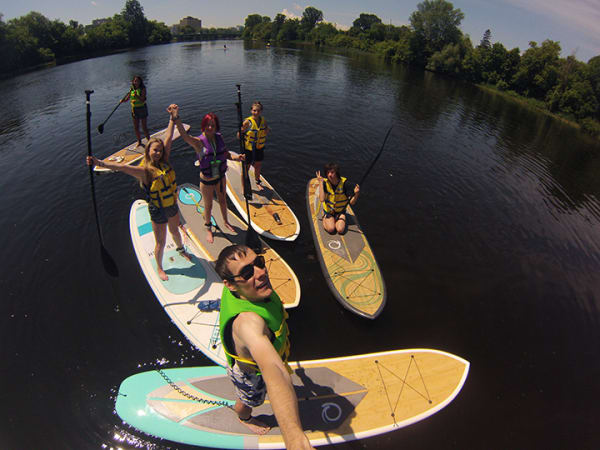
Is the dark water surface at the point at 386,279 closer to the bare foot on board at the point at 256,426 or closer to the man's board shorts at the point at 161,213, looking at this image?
the bare foot on board at the point at 256,426

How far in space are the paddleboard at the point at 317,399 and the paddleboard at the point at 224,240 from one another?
5.93ft

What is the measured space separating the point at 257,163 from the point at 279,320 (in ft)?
26.6

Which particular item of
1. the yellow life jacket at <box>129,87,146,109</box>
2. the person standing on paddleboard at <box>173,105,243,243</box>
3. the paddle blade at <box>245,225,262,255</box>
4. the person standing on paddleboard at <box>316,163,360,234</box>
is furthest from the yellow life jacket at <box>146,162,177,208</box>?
the yellow life jacket at <box>129,87,146,109</box>

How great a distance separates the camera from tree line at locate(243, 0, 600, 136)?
29.5m

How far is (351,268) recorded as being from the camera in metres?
7.32

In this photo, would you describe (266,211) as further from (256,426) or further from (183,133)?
(256,426)

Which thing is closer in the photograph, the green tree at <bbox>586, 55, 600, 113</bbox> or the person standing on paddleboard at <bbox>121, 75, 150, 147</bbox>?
the person standing on paddleboard at <bbox>121, 75, 150, 147</bbox>

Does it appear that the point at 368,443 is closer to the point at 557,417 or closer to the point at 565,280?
the point at 557,417

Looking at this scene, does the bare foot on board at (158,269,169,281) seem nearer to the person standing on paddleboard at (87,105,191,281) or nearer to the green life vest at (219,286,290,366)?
the person standing on paddleboard at (87,105,191,281)

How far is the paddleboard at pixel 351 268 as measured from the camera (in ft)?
21.4

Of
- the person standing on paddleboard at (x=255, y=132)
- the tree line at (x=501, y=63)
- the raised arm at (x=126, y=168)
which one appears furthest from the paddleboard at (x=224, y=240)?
the tree line at (x=501, y=63)

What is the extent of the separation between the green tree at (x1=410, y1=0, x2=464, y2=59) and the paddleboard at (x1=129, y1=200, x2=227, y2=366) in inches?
2483

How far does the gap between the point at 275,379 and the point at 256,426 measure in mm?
3533

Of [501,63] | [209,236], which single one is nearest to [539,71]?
[501,63]
